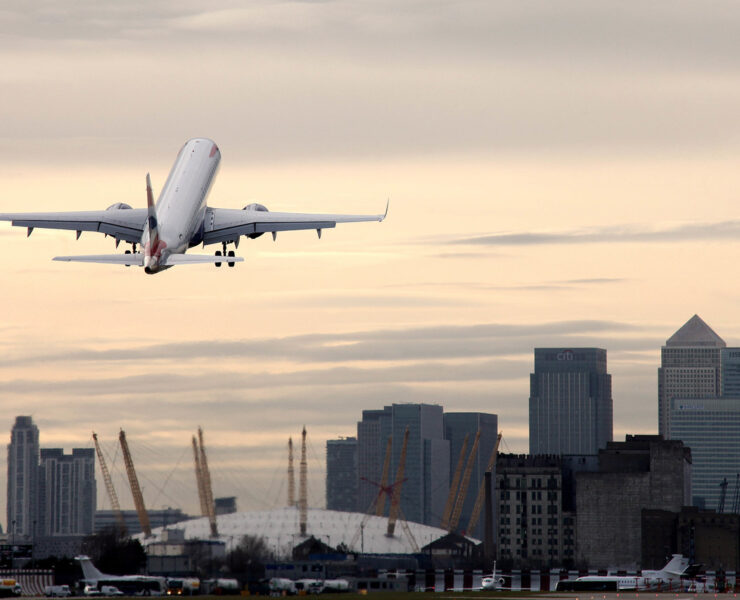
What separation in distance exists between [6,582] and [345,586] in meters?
42.7

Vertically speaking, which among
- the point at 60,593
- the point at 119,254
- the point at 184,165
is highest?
the point at 184,165

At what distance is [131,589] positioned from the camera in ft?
640

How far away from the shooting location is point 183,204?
15562 cm

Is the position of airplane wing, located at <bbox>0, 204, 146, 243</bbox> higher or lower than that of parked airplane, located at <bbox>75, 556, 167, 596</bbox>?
higher

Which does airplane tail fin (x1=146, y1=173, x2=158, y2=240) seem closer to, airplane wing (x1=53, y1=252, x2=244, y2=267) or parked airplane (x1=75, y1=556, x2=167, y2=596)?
airplane wing (x1=53, y1=252, x2=244, y2=267)

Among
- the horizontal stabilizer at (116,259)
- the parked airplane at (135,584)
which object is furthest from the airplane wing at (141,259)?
the parked airplane at (135,584)

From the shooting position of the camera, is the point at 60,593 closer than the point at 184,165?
No

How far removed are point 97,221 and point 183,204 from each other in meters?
8.46

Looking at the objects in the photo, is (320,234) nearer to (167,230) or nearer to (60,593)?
(167,230)

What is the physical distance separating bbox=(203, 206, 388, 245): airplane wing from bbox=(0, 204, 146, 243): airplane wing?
7.94 metres

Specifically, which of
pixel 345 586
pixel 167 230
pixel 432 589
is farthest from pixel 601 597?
pixel 167 230

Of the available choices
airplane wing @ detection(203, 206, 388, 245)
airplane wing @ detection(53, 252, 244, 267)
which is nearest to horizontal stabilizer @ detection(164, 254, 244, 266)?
airplane wing @ detection(53, 252, 244, 267)

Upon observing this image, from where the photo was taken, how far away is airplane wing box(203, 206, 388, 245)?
15700cm

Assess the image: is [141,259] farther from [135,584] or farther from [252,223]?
[135,584]
